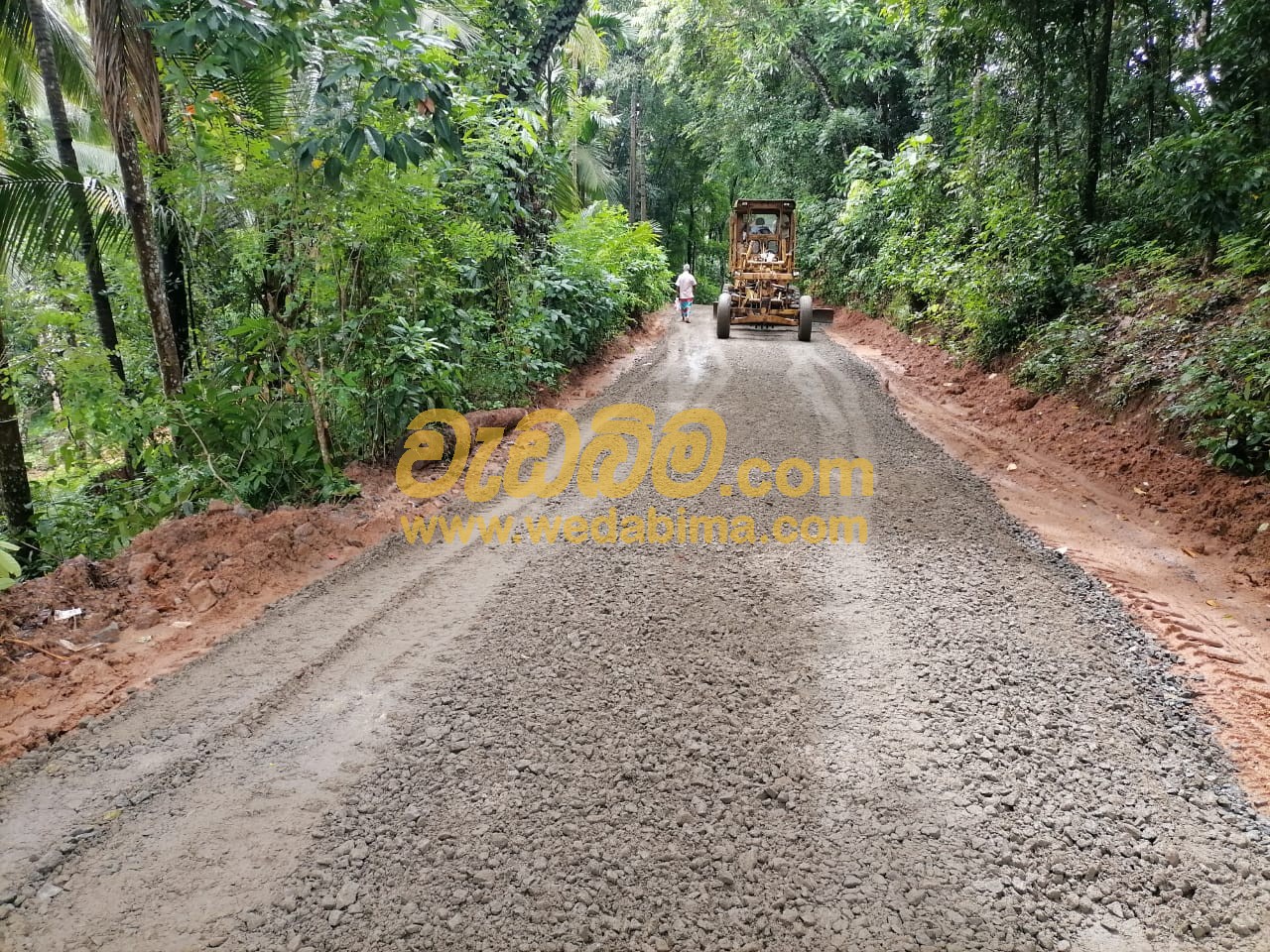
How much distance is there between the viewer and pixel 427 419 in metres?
6.48

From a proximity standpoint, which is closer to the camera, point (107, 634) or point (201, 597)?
point (107, 634)

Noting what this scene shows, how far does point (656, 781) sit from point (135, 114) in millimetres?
6228

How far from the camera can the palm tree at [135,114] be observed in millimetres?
4926

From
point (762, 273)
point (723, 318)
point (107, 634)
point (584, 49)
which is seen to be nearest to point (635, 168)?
point (584, 49)

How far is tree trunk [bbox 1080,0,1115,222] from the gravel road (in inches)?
295

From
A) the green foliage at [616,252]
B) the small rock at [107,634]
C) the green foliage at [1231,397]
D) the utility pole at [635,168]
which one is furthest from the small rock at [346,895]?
the utility pole at [635,168]

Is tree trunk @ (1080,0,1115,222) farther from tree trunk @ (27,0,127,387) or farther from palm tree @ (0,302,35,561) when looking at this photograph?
palm tree @ (0,302,35,561)

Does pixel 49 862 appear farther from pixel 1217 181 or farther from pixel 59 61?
pixel 1217 181

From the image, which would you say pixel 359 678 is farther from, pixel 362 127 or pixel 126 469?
pixel 126 469

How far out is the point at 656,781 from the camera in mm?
2588

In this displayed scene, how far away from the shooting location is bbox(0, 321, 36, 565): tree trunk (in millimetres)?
5195

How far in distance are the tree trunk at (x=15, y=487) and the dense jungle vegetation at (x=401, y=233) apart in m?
0.02

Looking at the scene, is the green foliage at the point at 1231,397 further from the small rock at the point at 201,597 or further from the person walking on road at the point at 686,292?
the person walking on road at the point at 686,292

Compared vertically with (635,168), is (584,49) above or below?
below
